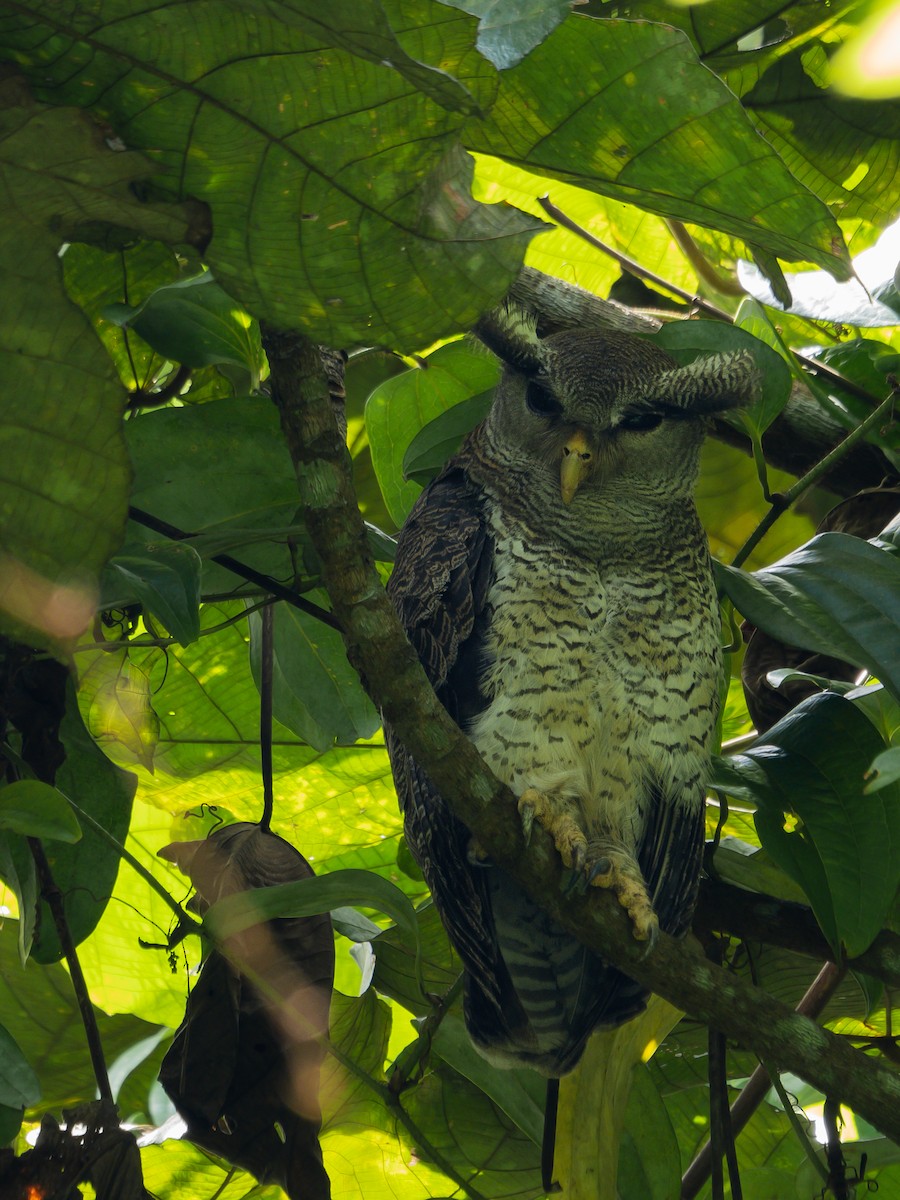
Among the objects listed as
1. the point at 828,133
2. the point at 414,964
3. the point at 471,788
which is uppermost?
the point at 828,133

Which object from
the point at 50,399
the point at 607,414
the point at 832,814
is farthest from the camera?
the point at 607,414

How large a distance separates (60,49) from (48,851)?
0.93 m

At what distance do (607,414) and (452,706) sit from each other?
1.68 feet

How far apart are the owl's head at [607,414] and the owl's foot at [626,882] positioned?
19.9 inches

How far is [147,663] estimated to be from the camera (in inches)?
79.0

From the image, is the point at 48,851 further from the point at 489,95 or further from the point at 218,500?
the point at 489,95

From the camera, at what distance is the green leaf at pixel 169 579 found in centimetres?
121

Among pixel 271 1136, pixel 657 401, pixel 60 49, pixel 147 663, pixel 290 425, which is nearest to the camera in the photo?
pixel 60 49

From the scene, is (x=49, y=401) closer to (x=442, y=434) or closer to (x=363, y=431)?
(x=442, y=434)

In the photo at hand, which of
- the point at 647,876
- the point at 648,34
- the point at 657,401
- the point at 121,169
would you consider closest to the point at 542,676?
the point at 647,876

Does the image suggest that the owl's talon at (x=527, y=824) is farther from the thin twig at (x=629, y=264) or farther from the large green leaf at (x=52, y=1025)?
the thin twig at (x=629, y=264)

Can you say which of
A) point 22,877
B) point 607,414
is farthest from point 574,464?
point 22,877

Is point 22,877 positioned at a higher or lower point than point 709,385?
lower

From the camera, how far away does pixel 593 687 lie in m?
1.65
